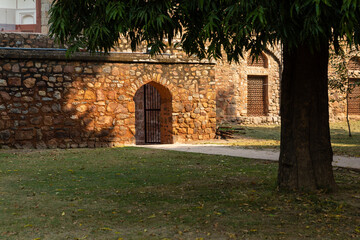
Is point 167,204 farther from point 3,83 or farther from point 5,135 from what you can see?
point 3,83

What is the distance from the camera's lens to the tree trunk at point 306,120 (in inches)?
223

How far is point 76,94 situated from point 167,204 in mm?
7631

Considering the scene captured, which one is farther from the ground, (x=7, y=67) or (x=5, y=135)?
(x=7, y=67)

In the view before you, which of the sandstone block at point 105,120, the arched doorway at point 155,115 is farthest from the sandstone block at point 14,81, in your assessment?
the arched doorway at point 155,115

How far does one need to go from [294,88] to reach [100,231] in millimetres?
3040

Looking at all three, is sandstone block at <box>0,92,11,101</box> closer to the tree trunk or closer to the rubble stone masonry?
the rubble stone masonry

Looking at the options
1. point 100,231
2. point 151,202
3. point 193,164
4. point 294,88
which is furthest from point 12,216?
point 193,164

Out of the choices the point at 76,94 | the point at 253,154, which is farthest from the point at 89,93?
the point at 253,154

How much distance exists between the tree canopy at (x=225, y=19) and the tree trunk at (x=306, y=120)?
862mm

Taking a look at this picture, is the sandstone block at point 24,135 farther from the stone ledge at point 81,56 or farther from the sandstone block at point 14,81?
the stone ledge at point 81,56

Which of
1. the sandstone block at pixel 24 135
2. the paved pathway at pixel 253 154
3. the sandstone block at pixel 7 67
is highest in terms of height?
the sandstone block at pixel 7 67

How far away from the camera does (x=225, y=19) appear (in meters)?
4.06

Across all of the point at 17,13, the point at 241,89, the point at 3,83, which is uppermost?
the point at 17,13

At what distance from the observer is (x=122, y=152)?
36.2 feet
